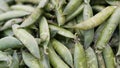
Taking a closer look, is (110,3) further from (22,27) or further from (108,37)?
(22,27)

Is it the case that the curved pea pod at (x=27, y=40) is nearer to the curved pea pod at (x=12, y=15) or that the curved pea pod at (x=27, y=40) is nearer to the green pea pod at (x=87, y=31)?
the curved pea pod at (x=12, y=15)

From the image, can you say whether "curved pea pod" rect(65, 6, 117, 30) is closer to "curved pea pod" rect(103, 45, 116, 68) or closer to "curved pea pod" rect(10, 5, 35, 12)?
"curved pea pod" rect(103, 45, 116, 68)

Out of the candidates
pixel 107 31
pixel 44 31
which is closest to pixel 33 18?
pixel 44 31

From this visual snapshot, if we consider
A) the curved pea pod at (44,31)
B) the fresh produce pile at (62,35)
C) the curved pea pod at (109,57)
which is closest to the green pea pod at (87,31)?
the fresh produce pile at (62,35)

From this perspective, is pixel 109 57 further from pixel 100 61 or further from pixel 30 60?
pixel 30 60

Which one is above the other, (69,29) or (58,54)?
(69,29)

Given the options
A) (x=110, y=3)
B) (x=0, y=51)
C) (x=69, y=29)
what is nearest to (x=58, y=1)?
(x=69, y=29)
